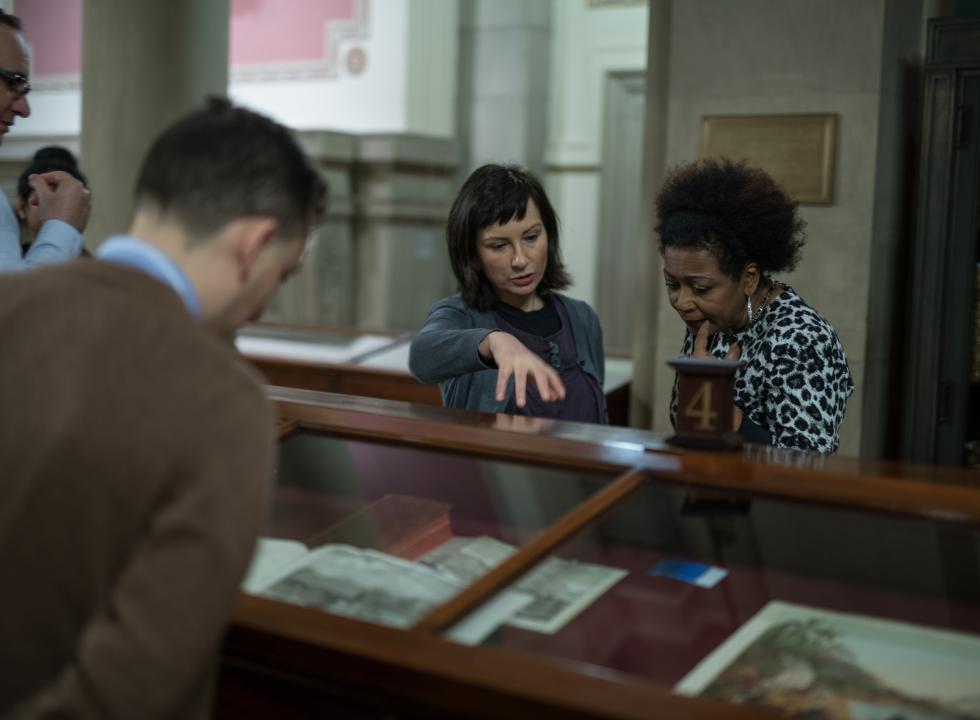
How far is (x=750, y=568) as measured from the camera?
1.93 meters

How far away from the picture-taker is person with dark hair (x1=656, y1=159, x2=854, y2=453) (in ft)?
9.14

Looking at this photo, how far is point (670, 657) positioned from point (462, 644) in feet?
1.08

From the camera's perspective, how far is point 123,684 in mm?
1217

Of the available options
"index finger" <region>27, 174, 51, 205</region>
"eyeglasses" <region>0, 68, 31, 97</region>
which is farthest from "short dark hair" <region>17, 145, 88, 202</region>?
"eyeglasses" <region>0, 68, 31, 97</region>

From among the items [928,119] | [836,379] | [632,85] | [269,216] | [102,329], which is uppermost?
[632,85]

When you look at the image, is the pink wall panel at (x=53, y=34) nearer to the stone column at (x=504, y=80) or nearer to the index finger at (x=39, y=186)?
the stone column at (x=504, y=80)

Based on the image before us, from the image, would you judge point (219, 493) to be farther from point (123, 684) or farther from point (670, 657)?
point (670, 657)

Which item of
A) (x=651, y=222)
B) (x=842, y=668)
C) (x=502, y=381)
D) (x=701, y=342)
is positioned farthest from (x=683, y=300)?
(x=651, y=222)

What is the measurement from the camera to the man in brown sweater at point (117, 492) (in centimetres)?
122

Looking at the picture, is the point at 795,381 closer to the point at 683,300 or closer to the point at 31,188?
the point at 683,300

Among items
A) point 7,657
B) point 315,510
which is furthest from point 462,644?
point 315,510

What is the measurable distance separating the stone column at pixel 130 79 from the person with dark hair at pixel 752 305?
4030mm

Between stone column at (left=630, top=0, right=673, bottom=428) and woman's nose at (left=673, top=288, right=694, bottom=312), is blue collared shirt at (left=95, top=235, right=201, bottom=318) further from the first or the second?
stone column at (left=630, top=0, right=673, bottom=428)

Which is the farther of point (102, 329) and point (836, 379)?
point (836, 379)
